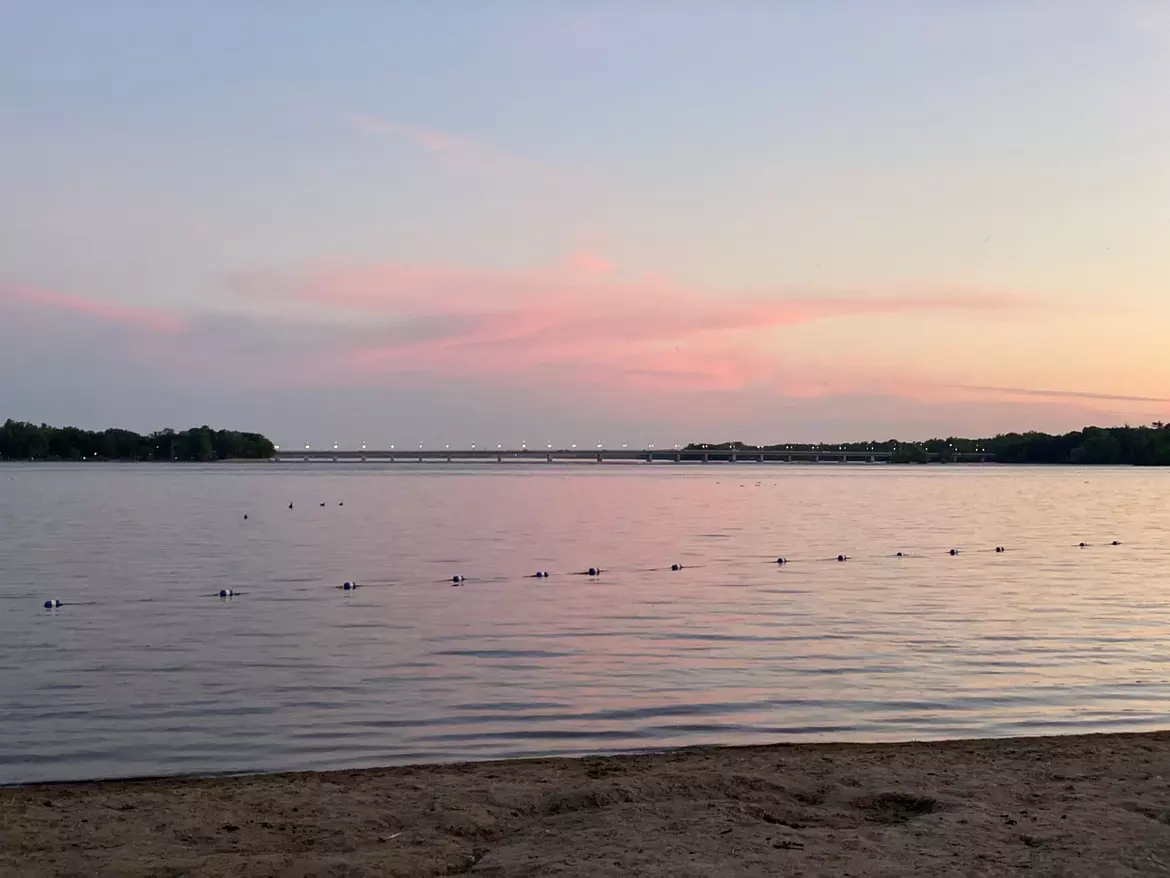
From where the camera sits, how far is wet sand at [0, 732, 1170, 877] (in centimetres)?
884

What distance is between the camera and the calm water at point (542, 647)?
612 inches

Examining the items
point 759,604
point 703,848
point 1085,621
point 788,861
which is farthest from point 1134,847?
point 759,604

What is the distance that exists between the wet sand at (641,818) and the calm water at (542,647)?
233 centimetres

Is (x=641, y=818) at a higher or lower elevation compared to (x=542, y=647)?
higher

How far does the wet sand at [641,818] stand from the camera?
8844 mm

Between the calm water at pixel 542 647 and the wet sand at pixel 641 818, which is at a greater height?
the wet sand at pixel 641 818

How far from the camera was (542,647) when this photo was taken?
22797mm

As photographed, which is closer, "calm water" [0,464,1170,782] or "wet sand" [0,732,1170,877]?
"wet sand" [0,732,1170,877]

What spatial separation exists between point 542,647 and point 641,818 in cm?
1277

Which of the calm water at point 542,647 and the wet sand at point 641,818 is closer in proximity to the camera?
the wet sand at point 641,818

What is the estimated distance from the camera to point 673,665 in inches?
816

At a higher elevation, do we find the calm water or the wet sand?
the wet sand

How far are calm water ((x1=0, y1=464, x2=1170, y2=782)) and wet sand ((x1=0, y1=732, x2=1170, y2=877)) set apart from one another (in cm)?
233

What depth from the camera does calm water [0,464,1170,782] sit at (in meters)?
15.6
